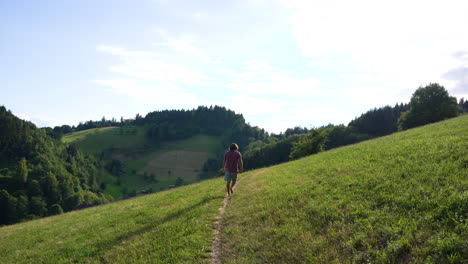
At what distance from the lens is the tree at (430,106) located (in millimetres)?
64750

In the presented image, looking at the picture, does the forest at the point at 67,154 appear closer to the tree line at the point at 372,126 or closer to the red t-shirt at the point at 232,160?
the tree line at the point at 372,126

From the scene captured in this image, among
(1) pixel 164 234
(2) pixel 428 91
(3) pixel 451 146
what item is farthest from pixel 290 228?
(2) pixel 428 91

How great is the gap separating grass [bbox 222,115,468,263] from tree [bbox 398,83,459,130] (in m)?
61.4

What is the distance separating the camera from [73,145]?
531 ft

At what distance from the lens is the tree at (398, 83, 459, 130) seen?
212 feet

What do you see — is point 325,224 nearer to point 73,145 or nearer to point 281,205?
point 281,205

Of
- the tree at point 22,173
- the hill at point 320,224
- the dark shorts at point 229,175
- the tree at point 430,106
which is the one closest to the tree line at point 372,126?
the tree at point 430,106

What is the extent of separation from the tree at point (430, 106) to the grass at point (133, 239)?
220 ft

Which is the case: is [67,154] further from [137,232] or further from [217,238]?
[217,238]

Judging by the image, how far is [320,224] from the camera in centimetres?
966

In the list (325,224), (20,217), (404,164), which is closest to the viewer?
(325,224)

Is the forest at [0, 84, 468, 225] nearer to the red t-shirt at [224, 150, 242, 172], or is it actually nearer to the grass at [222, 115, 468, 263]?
the red t-shirt at [224, 150, 242, 172]

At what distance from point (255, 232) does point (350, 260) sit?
3931 mm

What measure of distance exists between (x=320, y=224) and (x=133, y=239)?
26.8 ft
